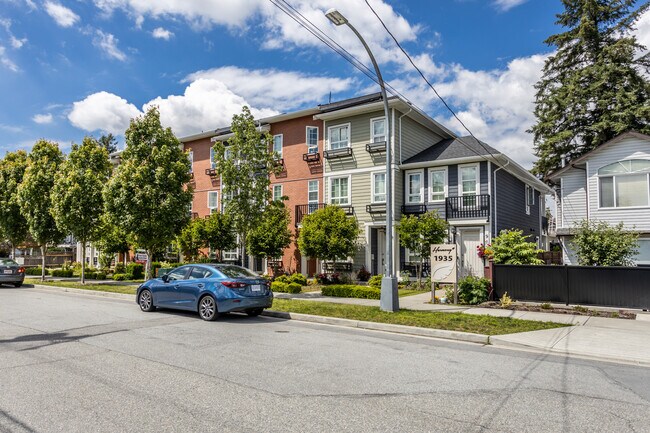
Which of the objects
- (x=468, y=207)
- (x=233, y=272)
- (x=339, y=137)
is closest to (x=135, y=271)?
(x=339, y=137)

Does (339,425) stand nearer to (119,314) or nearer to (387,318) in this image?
(387,318)

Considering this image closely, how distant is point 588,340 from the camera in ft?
29.4

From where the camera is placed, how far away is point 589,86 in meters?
31.8

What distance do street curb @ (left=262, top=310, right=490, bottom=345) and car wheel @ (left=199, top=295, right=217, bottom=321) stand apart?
1.89 metres

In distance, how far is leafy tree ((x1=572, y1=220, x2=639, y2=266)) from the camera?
13992 mm

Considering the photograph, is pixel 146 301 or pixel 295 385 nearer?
pixel 295 385

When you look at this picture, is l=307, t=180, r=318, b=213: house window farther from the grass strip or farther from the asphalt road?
the asphalt road

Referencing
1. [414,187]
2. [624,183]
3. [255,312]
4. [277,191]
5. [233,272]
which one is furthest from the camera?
[277,191]

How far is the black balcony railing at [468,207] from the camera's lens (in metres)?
20.9

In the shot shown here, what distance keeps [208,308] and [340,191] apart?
14443mm

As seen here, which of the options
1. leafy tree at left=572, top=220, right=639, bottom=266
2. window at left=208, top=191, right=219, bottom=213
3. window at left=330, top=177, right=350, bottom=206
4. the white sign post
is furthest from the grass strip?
window at left=208, top=191, right=219, bottom=213

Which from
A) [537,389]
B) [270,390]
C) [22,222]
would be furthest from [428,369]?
[22,222]

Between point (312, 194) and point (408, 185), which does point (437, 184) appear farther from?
point (312, 194)

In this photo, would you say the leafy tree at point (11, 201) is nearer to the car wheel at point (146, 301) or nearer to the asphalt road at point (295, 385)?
the car wheel at point (146, 301)
